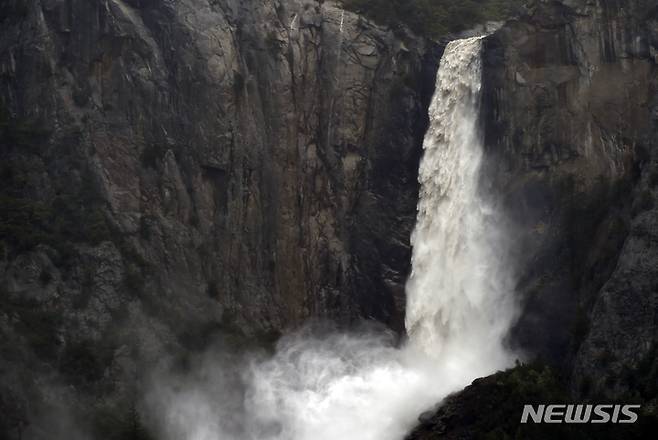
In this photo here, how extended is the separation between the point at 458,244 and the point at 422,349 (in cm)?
578

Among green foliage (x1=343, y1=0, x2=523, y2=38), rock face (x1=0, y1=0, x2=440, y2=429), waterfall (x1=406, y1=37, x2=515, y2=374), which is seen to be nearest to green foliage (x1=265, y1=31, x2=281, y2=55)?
rock face (x1=0, y1=0, x2=440, y2=429)

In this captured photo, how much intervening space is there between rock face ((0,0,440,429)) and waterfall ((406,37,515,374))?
125 cm

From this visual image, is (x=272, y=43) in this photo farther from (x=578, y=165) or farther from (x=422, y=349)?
(x=578, y=165)

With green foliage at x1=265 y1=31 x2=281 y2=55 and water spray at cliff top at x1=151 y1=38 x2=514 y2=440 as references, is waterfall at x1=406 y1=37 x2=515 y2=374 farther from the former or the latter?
green foliage at x1=265 y1=31 x2=281 y2=55

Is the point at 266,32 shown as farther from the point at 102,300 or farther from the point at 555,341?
the point at 555,341

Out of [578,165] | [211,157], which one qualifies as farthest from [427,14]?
[578,165]

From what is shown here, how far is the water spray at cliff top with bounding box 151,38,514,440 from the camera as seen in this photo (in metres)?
55.1

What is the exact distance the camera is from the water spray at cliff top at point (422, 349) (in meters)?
55.1

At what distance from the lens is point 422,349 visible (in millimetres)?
59125

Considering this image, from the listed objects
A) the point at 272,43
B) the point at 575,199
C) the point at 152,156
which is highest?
the point at 272,43

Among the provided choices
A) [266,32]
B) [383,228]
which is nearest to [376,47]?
[266,32]

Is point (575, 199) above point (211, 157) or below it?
above

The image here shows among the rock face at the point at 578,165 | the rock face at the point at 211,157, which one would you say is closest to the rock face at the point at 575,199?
the rock face at the point at 578,165

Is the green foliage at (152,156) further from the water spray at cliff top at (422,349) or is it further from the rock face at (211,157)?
the water spray at cliff top at (422,349)
